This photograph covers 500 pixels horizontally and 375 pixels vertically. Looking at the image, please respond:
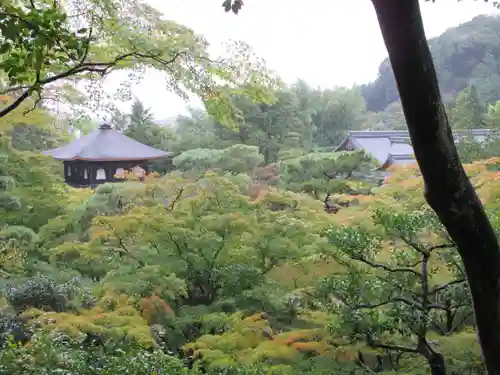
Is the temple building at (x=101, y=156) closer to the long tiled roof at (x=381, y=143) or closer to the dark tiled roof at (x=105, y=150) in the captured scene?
the dark tiled roof at (x=105, y=150)

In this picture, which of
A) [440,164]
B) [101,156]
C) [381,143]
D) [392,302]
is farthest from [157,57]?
[381,143]

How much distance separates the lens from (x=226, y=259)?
15.6 feet

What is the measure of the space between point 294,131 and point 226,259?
10.7 metres

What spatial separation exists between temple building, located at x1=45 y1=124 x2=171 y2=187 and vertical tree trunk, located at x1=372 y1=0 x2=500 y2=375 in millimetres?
13023

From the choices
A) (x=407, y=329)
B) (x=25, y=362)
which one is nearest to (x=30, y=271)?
(x=25, y=362)

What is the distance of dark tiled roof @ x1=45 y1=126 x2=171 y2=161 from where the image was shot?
1359 cm

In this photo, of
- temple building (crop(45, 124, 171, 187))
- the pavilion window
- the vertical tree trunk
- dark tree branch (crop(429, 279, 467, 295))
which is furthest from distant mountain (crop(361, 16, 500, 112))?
the vertical tree trunk

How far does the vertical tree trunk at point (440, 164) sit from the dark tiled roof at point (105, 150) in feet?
42.6

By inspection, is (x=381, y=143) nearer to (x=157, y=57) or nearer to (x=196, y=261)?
(x=196, y=261)

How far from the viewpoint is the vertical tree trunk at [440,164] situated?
2.97 feet

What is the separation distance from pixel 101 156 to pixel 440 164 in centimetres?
1344

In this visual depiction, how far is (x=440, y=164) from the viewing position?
974mm

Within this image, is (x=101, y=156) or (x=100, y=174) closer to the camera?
(x=101, y=156)

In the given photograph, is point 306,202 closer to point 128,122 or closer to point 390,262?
point 390,262
